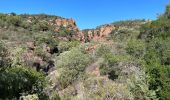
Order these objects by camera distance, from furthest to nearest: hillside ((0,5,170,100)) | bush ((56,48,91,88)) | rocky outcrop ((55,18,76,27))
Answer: rocky outcrop ((55,18,76,27)), bush ((56,48,91,88)), hillside ((0,5,170,100))

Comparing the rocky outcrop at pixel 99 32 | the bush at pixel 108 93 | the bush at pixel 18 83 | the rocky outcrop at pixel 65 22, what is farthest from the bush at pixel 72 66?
the rocky outcrop at pixel 99 32

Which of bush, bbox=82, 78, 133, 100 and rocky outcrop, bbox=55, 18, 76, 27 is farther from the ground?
rocky outcrop, bbox=55, 18, 76, 27

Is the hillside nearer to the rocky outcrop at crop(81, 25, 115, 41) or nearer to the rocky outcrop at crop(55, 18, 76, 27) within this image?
the rocky outcrop at crop(55, 18, 76, 27)


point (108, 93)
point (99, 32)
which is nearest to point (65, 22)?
point (99, 32)

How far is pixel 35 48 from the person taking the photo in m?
71.3

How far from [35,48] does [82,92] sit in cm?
3786

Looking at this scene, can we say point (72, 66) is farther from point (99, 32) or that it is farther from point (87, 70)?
point (99, 32)

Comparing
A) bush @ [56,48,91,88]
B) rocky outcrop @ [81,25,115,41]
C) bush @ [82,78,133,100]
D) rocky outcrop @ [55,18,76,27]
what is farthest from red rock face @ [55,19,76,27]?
bush @ [82,78,133,100]

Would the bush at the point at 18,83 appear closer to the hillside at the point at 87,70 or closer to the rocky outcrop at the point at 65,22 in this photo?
the hillside at the point at 87,70

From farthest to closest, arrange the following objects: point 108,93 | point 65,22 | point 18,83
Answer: point 65,22 → point 108,93 → point 18,83

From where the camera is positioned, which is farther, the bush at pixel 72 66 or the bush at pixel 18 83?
the bush at pixel 72 66

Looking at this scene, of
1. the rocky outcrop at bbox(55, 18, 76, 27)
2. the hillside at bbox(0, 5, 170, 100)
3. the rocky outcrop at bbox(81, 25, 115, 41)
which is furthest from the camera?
the rocky outcrop at bbox(81, 25, 115, 41)

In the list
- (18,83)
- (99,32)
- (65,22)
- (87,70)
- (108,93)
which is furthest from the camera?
(99,32)

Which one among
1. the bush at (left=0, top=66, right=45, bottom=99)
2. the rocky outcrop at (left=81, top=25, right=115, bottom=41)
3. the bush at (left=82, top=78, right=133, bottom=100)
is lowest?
the bush at (left=82, top=78, right=133, bottom=100)
